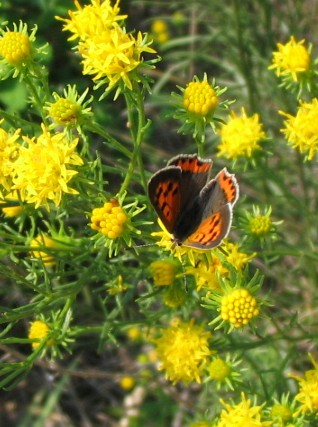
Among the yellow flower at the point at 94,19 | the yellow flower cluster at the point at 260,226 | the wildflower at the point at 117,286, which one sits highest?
the yellow flower at the point at 94,19

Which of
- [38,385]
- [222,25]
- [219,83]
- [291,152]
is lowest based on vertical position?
[38,385]

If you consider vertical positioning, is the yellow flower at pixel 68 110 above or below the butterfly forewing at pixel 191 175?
above

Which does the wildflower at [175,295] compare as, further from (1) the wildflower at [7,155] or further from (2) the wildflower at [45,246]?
(1) the wildflower at [7,155]

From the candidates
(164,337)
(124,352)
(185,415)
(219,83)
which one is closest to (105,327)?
(164,337)

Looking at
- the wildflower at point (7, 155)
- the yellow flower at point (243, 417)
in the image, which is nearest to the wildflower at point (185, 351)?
the yellow flower at point (243, 417)

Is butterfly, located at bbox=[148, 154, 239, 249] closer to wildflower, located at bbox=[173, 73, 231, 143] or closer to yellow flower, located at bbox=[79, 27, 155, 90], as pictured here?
wildflower, located at bbox=[173, 73, 231, 143]

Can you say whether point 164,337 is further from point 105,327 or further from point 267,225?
point 267,225

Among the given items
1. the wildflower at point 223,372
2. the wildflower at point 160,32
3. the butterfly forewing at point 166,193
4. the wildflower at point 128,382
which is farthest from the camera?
the wildflower at point 160,32
